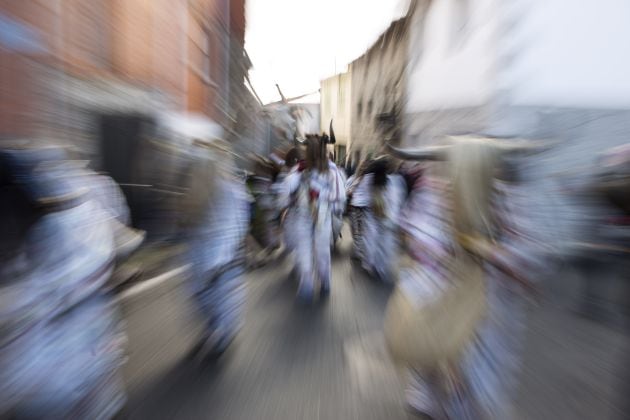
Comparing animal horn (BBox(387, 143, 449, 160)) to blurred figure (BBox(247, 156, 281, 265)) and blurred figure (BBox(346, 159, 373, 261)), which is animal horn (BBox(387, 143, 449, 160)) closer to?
blurred figure (BBox(346, 159, 373, 261))

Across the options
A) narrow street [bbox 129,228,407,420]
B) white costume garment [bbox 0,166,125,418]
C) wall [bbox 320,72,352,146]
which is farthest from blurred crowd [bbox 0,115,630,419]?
wall [bbox 320,72,352,146]

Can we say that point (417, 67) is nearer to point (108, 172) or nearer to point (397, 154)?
point (108, 172)

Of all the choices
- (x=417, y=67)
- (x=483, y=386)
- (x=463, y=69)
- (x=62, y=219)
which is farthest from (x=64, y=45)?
(x=417, y=67)

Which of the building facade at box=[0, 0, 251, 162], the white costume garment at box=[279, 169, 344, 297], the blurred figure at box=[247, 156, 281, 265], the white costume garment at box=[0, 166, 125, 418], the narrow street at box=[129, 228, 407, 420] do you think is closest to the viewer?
the white costume garment at box=[0, 166, 125, 418]

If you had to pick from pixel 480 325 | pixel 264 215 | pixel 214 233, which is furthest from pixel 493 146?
pixel 264 215

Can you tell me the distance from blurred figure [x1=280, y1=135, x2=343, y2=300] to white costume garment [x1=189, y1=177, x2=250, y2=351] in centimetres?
154

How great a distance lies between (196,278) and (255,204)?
3.65 metres

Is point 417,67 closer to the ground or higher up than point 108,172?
higher up

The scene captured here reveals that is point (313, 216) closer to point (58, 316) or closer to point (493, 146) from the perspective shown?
point (493, 146)

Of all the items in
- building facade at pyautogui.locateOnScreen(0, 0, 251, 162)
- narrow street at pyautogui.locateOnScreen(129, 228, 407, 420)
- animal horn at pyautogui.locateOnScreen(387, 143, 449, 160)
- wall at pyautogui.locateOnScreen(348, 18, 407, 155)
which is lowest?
narrow street at pyautogui.locateOnScreen(129, 228, 407, 420)

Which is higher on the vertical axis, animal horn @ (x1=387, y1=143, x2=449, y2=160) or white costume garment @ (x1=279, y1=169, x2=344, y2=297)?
animal horn @ (x1=387, y1=143, x2=449, y2=160)

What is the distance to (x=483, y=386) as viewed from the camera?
85.0 inches

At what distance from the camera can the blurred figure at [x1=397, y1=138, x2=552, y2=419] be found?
1.97 m

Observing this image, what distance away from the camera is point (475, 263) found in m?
2.05
